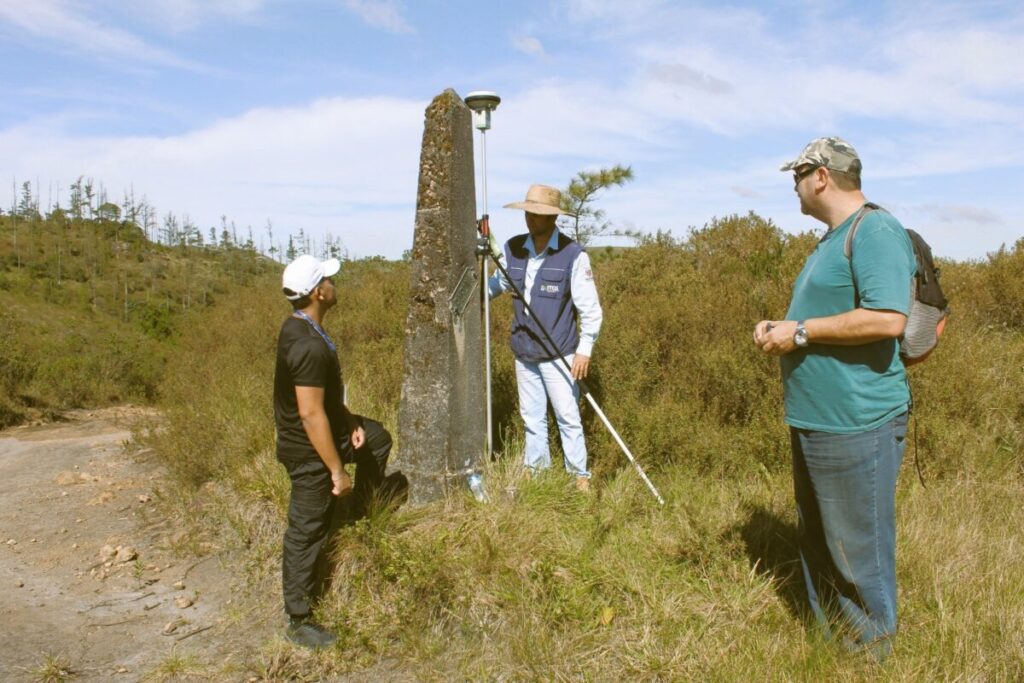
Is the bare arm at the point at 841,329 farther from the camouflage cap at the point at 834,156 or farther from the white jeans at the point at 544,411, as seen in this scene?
the white jeans at the point at 544,411

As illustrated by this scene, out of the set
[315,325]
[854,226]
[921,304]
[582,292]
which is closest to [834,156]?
[854,226]

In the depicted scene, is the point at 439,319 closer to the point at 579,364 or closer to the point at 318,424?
the point at 579,364

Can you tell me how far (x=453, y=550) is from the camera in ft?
12.3

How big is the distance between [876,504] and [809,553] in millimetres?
517

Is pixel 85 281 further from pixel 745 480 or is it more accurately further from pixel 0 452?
pixel 745 480

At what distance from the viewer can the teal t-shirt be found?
2359mm

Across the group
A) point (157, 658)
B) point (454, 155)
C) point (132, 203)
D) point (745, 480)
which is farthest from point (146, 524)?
point (132, 203)

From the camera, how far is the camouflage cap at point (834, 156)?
2514 millimetres

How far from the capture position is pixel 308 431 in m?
3.22

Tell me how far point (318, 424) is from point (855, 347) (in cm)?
231

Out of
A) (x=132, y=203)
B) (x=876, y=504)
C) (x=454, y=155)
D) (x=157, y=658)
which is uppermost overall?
(x=132, y=203)

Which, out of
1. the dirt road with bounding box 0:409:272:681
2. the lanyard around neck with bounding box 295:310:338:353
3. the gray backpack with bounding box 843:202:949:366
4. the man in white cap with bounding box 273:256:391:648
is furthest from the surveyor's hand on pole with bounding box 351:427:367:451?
the gray backpack with bounding box 843:202:949:366

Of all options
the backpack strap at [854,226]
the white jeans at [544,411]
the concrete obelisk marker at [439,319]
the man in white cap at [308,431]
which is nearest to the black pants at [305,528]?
the man in white cap at [308,431]

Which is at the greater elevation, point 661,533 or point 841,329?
point 841,329
